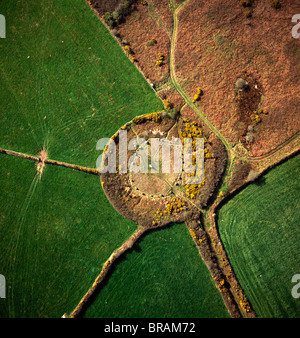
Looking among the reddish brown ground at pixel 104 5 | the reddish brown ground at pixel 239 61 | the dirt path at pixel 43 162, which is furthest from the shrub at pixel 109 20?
the dirt path at pixel 43 162

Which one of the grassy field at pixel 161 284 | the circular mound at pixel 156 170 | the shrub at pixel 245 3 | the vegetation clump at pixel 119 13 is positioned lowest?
the grassy field at pixel 161 284

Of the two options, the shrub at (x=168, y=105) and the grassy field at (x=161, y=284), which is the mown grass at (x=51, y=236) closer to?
the grassy field at (x=161, y=284)

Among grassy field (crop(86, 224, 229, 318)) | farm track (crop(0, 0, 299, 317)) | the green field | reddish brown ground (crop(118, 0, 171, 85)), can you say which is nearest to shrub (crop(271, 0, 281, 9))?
farm track (crop(0, 0, 299, 317))

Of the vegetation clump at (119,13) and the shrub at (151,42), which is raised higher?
the vegetation clump at (119,13)

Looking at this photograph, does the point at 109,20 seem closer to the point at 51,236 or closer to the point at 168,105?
the point at 168,105

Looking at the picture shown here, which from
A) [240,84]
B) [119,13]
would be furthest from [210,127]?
[119,13]

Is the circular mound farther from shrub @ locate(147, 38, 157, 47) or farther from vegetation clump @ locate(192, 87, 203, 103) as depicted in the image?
shrub @ locate(147, 38, 157, 47)
